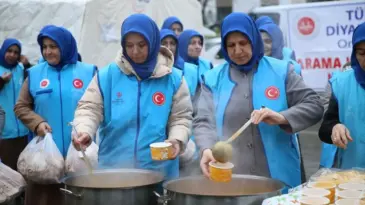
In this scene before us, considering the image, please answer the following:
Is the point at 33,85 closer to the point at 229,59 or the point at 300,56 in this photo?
the point at 229,59

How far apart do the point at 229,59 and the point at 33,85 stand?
203cm

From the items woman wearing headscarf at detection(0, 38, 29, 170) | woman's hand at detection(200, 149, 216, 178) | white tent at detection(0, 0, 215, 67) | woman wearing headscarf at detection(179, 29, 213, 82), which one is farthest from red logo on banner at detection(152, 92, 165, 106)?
white tent at detection(0, 0, 215, 67)

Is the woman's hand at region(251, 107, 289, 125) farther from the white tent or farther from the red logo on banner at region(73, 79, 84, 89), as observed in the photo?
the white tent

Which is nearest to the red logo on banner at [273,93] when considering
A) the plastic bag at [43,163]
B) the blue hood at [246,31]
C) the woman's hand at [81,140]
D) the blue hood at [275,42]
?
the blue hood at [246,31]

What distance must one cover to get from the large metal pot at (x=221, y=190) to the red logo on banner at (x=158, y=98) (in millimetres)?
731

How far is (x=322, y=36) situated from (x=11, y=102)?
6367 mm

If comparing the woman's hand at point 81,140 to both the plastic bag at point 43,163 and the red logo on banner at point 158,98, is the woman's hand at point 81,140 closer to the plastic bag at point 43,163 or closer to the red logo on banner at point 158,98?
the red logo on banner at point 158,98

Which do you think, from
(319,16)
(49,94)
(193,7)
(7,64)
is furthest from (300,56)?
(49,94)

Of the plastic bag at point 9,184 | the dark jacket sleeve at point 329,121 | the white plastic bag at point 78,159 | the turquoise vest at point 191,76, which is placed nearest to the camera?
the dark jacket sleeve at point 329,121

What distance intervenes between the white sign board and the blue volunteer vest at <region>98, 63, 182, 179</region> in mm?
7955

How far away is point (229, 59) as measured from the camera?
3.73 meters

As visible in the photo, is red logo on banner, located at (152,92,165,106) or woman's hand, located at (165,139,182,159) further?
red logo on banner, located at (152,92,165,106)

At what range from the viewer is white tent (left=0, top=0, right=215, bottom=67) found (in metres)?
10.9

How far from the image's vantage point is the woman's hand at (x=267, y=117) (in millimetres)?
3254
